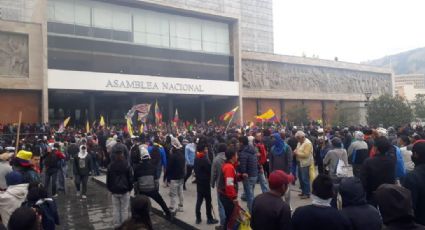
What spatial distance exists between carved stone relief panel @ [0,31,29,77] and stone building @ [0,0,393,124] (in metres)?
0.07

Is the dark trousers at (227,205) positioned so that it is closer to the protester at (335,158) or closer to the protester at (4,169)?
the protester at (335,158)

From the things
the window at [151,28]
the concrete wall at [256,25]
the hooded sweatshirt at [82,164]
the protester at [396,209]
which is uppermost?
the concrete wall at [256,25]

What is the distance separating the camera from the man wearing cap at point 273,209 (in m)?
4.01

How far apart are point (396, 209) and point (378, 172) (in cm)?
294

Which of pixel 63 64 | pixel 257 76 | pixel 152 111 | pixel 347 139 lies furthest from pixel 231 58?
pixel 347 139

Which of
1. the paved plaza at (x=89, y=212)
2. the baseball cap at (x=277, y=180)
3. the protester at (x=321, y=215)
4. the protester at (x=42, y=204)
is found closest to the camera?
the protester at (x=321, y=215)

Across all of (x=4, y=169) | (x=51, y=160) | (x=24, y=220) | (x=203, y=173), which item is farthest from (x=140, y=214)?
(x=51, y=160)

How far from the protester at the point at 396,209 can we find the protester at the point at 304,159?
6.57 metres

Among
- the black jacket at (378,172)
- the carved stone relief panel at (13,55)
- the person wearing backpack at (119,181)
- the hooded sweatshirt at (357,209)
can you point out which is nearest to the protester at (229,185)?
the person wearing backpack at (119,181)

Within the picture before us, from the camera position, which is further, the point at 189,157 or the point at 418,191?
the point at 189,157

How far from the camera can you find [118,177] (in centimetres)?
723

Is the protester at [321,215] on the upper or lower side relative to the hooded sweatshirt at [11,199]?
upper

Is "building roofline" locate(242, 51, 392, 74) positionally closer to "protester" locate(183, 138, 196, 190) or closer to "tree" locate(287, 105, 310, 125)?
"tree" locate(287, 105, 310, 125)

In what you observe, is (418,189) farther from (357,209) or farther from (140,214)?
(140,214)
